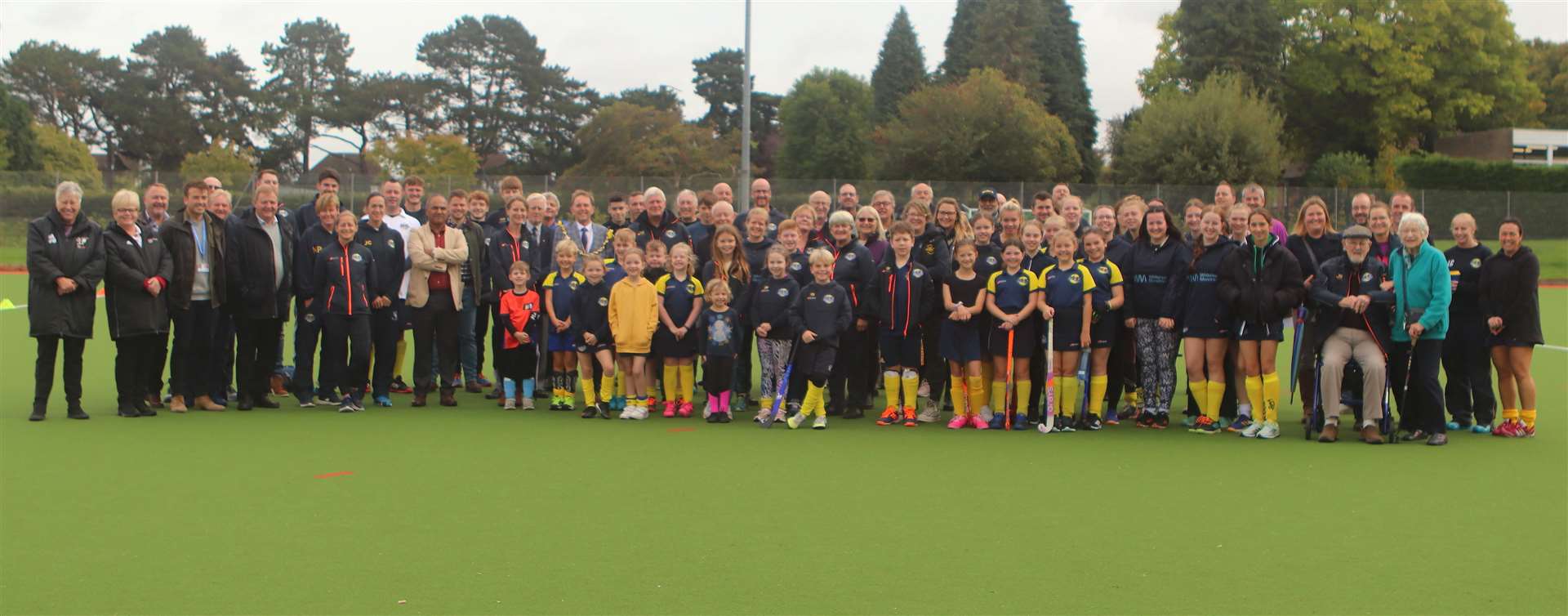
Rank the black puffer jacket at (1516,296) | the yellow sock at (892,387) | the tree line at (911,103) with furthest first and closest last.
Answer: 1. the tree line at (911,103)
2. the yellow sock at (892,387)
3. the black puffer jacket at (1516,296)

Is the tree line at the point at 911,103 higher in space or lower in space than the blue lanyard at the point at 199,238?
higher

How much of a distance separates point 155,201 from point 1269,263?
297 inches

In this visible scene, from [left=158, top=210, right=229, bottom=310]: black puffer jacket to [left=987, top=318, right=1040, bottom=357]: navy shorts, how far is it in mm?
5379

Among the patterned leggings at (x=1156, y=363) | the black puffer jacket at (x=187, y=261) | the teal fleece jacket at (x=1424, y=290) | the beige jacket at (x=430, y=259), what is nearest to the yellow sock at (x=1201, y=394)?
the patterned leggings at (x=1156, y=363)

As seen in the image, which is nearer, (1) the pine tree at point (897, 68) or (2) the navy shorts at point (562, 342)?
(2) the navy shorts at point (562, 342)

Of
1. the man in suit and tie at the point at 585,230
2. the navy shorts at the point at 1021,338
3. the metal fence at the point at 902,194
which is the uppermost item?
the metal fence at the point at 902,194

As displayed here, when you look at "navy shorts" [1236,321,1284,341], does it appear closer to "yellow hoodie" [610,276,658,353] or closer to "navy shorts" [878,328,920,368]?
"navy shorts" [878,328,920,368]

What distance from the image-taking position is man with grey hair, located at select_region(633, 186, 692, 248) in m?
10.0

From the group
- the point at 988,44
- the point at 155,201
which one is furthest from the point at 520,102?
the point at 155,201

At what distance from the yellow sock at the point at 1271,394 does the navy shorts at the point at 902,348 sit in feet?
7.45

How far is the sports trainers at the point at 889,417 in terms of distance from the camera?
8924 millimetres

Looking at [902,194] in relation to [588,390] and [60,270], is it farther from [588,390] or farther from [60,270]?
[60,270]

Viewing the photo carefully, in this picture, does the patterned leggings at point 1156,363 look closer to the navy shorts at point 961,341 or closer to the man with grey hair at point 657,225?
the navy shorts at point 961,341

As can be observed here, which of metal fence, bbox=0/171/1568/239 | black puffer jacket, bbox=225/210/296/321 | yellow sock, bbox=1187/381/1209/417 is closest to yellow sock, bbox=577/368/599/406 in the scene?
black puffer jacket, bbox=225/210/296/321
